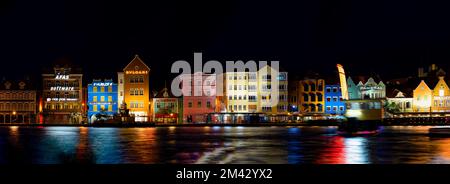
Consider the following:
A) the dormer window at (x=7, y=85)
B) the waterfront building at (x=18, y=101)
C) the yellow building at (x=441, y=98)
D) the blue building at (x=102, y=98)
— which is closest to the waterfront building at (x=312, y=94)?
the yellow building at (x=441, y=98)

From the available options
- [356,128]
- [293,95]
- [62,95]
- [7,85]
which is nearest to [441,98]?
[293,95]

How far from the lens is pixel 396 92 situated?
10894cm

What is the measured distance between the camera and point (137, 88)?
327 ft

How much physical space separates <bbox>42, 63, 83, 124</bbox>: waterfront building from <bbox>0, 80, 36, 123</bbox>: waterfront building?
7.51ft

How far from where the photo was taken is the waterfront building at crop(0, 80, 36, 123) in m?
102

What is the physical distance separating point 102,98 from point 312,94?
123ft

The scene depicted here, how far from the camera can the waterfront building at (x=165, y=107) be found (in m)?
100

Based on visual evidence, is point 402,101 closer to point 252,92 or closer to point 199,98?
point 252,92

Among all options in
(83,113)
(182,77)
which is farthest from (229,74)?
(83,113)

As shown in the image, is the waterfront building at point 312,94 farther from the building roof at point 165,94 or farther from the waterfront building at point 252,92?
the building roof at point 165,94
